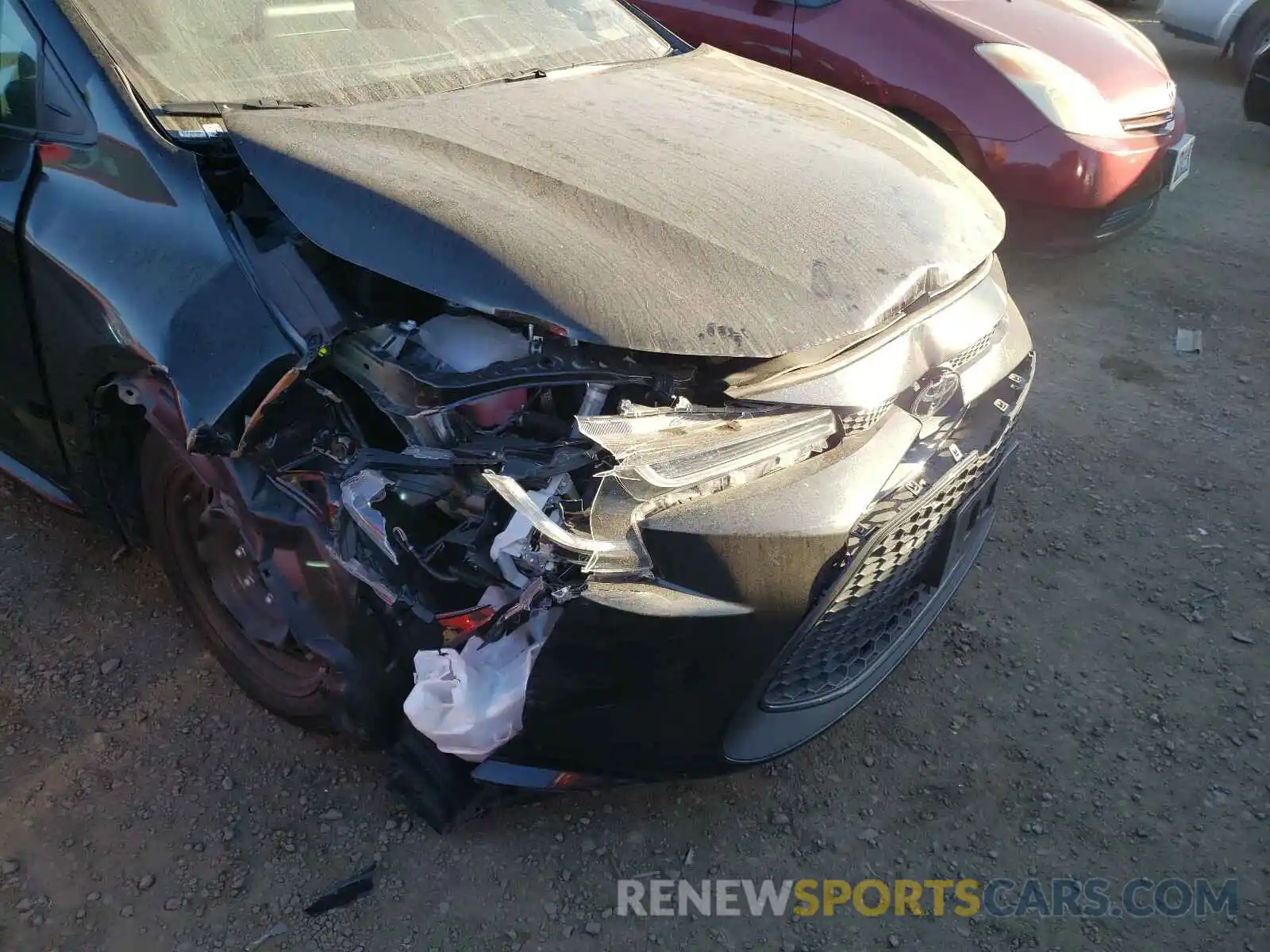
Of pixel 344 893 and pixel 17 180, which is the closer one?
pixel 344 893

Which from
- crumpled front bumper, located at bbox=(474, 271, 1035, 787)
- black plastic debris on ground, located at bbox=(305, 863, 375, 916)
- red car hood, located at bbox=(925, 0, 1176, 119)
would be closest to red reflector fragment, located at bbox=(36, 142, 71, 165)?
crumpled front bumper, located at bbox=(474, 271, 1035, 787)

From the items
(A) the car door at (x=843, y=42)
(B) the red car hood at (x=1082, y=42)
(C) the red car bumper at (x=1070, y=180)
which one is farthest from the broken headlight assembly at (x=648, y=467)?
(B) the red car hood at (x=1082, y=42)

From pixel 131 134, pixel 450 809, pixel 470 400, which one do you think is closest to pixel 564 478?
pixel 470 400

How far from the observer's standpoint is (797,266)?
1928 millimetres

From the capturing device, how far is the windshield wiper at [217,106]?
210 centimetres

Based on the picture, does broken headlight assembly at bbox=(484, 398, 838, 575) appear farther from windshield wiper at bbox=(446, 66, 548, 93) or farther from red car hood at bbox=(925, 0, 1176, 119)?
red car hood at bbox=(925, 0, 1176, 119)

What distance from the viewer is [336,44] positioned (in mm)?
2518

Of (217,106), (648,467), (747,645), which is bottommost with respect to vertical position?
(747,645)

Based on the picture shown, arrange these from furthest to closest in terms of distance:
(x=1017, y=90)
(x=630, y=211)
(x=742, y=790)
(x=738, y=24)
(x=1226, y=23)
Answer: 1. (x=1226, y=23)
2. (x=738, y=24)
3. (x=1017, y=90)
4. (x=742, y=790)
5. (x=630, y=211)

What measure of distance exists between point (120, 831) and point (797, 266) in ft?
6.30

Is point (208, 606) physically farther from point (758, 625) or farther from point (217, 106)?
point (758, 625)

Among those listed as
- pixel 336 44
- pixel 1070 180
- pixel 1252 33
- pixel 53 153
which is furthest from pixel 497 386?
pixel 1252 33

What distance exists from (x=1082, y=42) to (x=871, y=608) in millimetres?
3838

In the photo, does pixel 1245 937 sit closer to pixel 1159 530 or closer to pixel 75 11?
pixel 1159 530
